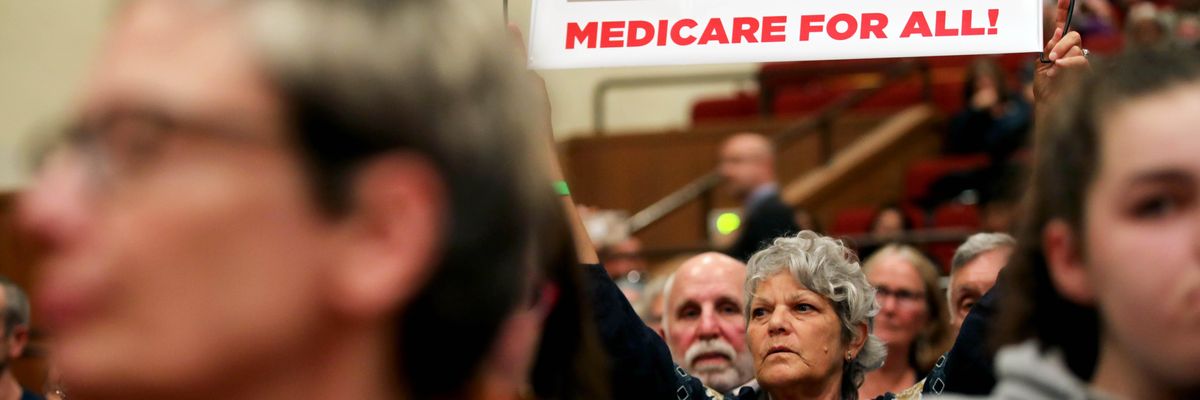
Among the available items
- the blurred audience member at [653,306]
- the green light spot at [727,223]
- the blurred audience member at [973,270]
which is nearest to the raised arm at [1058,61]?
the blurred audience member at [973,270]

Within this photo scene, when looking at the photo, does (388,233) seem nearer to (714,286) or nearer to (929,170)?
(714,286)

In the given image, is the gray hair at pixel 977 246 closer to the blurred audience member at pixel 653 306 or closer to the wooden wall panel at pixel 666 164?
the blurred audience member at pixel 653 306

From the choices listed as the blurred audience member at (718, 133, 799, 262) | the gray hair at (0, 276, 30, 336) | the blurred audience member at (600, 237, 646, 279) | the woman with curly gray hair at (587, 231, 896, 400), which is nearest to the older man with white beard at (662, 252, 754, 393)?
the woman with curly gray hair at (587, 231, 896, 400)

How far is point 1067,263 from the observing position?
1206 mm

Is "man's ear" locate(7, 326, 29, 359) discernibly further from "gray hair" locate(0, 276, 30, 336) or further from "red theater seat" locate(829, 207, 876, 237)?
"red theater seat" locate(829, 207, 876, 237)

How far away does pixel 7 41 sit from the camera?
350 inches

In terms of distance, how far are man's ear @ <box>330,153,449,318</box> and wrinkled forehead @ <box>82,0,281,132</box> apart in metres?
0.07

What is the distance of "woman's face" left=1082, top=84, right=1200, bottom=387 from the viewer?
43.9 inches

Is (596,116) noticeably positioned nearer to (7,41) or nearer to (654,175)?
(654,175)

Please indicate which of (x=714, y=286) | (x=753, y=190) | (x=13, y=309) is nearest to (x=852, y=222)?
(x=753, y=190)

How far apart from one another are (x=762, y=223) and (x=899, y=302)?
197 cm

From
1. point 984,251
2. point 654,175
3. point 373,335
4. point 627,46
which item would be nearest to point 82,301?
point 373,335

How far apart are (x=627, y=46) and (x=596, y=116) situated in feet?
26.1

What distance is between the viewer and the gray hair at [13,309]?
4707 mm
